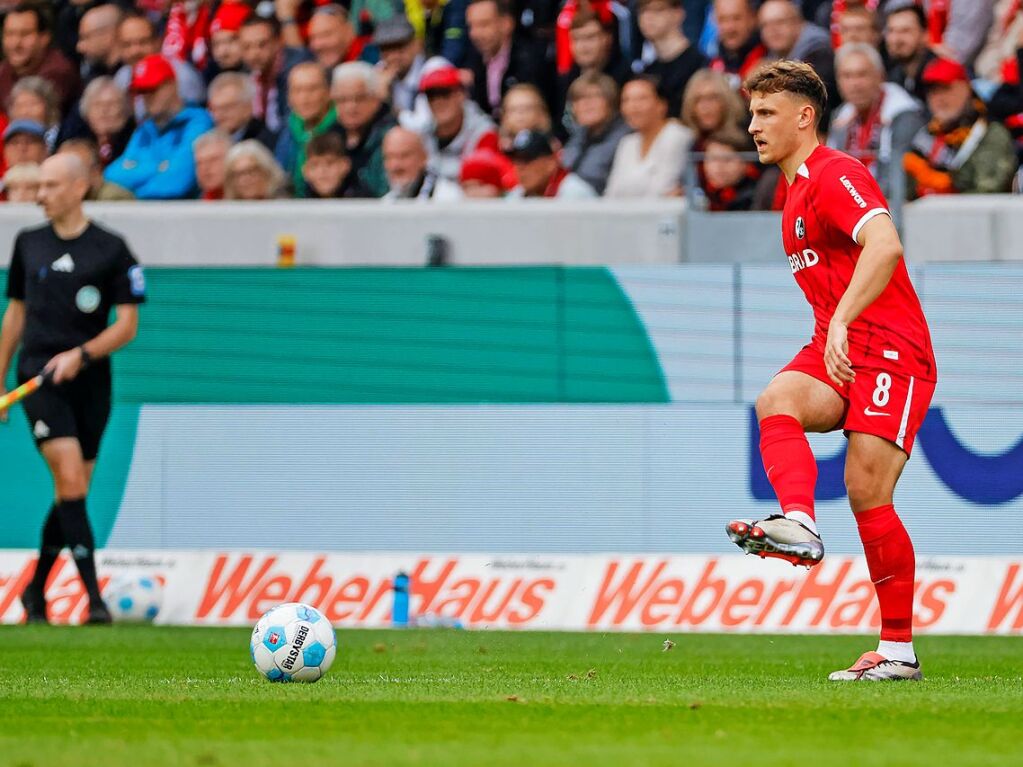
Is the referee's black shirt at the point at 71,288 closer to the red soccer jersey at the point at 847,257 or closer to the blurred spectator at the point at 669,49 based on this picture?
the blurred spectator at the point at 669,49

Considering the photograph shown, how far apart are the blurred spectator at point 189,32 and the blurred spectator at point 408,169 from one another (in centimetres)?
372

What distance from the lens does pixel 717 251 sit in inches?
555

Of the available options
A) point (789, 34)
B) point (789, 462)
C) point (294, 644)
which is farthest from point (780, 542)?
point (789, 34)

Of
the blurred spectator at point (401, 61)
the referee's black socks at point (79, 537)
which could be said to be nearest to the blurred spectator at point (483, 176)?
the blurred spectator at point (401, 61)

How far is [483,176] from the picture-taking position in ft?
50.2

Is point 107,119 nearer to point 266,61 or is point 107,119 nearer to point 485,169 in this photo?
point 266,61

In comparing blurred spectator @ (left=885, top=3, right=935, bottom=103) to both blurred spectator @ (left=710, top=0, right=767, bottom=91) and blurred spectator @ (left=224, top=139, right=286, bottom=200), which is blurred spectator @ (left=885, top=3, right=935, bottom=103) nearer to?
blurred spectator @ (left=710, top=0, right=767, bottom=91)

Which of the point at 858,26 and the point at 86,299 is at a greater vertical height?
the point at 858,26

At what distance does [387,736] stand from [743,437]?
7289 millimetres

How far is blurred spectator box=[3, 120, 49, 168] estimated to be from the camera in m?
17.3

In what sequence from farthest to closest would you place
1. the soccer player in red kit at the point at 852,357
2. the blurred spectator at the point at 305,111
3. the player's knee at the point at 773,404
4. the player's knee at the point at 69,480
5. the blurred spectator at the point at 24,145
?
the blurred spectator at the point at 24,145
the blurred spectator at the point at 305,111
the player's knee at the point at 69,480
the player's knee at the point at 773,404
the soccer player in red kit at the point at 852,357

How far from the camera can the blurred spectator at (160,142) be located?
16656 millimetres

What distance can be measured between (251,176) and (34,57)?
176 inches

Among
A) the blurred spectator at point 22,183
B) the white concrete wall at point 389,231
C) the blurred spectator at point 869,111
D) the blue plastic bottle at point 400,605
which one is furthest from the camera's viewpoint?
the blurred spectator at point 22,183
